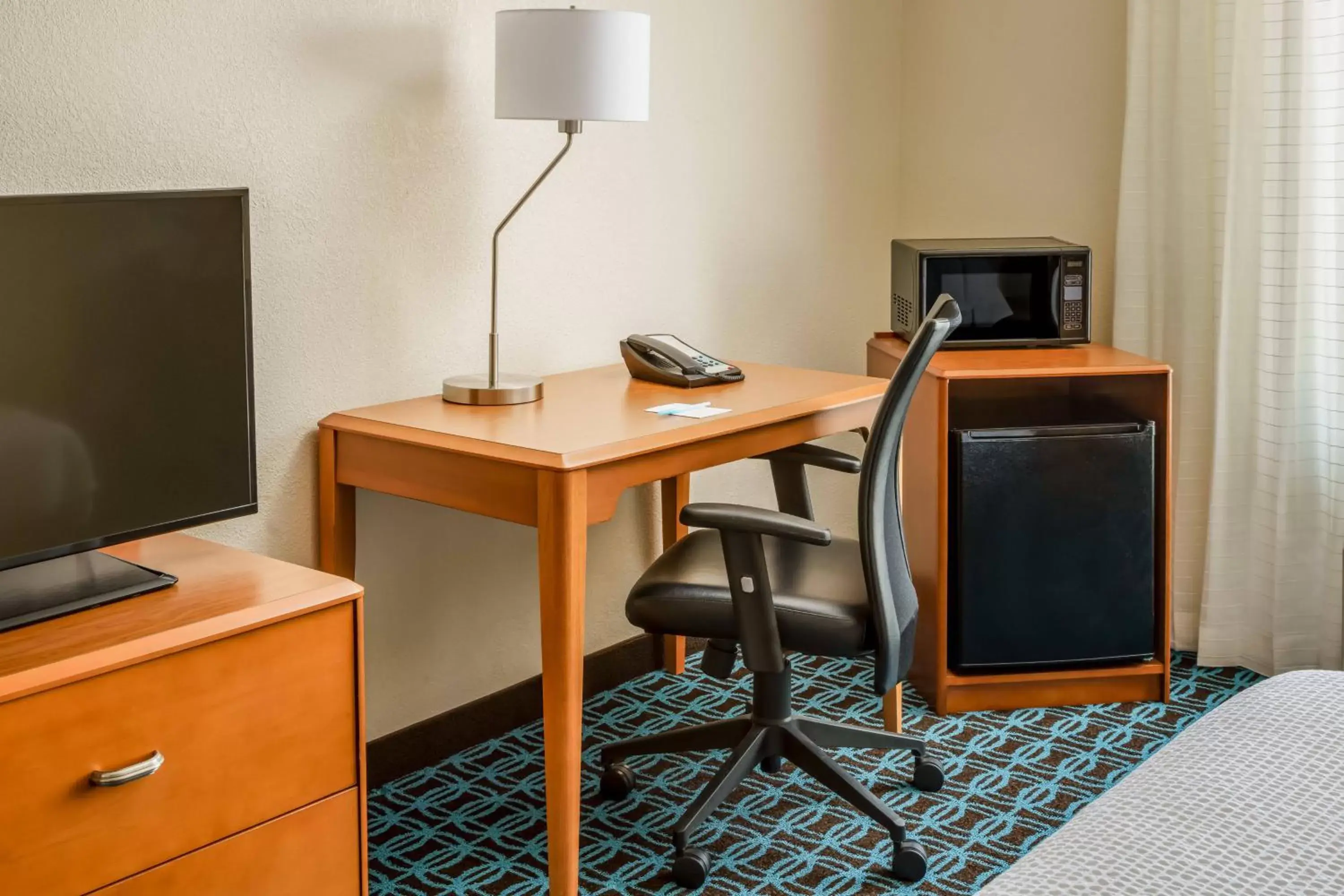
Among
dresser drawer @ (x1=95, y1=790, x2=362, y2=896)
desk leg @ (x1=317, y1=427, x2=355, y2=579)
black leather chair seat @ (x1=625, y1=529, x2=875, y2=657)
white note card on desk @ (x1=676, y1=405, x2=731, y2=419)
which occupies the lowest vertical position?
dresser drawer @ (x1=95, y1=790, x2=362, y2=896)

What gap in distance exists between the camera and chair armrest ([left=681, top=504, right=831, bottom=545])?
218 cm

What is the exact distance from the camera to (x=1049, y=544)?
3.00 meters

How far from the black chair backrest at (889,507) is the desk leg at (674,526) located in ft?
3.05

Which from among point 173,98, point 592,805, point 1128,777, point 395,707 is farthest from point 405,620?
point 1128,777

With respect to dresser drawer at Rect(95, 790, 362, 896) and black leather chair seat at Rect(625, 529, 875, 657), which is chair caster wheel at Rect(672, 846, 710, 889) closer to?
black leather chair seat at Rect(625, 529, 875, 657)

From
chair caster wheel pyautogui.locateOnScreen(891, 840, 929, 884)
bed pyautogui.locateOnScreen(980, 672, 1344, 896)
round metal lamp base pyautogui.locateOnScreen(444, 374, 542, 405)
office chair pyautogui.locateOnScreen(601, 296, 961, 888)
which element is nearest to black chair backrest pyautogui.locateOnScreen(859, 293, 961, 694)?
office chair pyautogui.locateOnScreen(601, 296, 961, 888)

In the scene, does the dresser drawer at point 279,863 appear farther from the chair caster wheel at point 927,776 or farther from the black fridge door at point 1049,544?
the black fridge door at point 1049,544

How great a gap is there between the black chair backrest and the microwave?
84cm

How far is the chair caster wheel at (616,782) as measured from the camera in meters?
2.63

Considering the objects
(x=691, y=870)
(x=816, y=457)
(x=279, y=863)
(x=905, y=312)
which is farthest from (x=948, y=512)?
(x=279, y=863)

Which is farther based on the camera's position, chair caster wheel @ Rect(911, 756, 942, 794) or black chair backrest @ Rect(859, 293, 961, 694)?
chair caster wheel @ Rect(911, 756, 942, 794)

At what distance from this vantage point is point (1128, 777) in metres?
1.41

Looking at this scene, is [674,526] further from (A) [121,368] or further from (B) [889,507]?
(A) [121,368]

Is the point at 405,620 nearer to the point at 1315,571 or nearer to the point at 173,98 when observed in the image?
the point at 173,98
